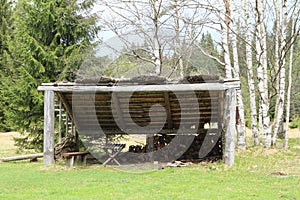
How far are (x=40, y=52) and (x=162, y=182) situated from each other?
29.2 ft

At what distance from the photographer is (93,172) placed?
350 inches

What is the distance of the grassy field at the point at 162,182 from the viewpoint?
6.21 meters

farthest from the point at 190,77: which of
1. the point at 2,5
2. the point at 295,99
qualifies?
the point at 2,5

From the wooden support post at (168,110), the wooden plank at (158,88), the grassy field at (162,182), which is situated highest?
the wooden plank at (158,88)

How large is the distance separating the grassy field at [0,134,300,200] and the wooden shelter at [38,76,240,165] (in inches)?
33.1

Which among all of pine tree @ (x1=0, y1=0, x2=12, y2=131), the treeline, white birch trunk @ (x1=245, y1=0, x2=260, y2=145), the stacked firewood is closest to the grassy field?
the stacked firewood

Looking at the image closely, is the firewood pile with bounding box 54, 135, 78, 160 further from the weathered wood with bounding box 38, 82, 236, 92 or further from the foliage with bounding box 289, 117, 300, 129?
the foliage with bounding box 289, 117, 300, 129

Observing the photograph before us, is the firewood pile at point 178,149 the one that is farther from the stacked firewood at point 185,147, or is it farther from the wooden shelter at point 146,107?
the wooden shelter at point 146,107

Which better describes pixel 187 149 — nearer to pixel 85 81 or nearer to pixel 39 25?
pixel 85 81

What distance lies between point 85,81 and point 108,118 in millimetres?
2127

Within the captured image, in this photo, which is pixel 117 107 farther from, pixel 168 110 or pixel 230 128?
pixel 230 128

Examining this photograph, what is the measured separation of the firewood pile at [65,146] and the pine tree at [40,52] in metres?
3.37

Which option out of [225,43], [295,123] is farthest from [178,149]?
[295,123]

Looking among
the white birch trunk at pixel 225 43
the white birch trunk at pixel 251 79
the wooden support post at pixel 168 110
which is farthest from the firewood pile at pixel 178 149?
the white birch trunk at pixel 251 79
